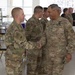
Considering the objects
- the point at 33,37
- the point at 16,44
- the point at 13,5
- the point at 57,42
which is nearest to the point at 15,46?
the point at 16,44

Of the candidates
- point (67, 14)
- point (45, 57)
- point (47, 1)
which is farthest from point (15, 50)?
point (47, 1)

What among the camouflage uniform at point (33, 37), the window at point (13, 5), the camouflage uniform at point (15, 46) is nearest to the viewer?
the camouflage uniform at point (15, 46)

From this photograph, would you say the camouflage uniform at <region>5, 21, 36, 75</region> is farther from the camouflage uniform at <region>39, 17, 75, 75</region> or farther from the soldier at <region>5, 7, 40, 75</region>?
the camouflage uniform at <region>39, 17, 75, 75</region>

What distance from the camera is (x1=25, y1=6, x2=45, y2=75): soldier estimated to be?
3930 mm

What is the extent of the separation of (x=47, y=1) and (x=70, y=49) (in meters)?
8.26

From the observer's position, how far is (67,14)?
24.1 feet

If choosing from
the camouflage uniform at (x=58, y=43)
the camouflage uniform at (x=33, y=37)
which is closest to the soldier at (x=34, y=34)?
the camouflage uniform at (x=33, y=37)

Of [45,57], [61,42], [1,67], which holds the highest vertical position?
[61,42]

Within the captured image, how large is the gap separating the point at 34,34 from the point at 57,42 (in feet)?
2.91

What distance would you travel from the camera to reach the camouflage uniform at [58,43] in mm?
3076

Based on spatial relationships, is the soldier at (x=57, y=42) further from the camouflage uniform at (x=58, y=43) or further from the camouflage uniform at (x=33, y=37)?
the camouflage uniform at (x=33, y=37)

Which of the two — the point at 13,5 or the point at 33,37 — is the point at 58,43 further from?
the point at 13,5

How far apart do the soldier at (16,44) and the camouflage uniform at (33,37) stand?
720 mm

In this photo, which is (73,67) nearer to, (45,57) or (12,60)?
(45,57)
